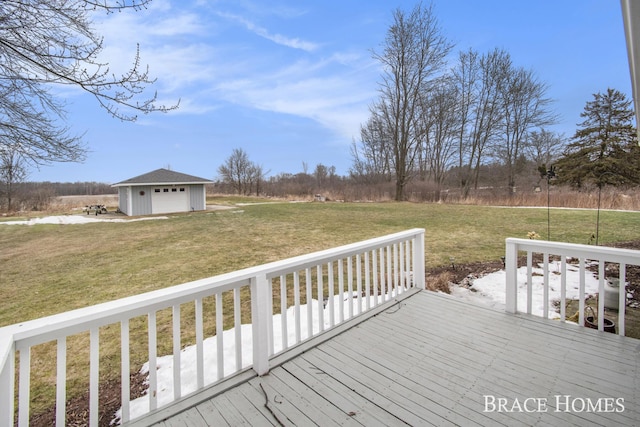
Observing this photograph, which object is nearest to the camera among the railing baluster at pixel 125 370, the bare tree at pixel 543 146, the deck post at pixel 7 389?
the deck post at pixel 7 389

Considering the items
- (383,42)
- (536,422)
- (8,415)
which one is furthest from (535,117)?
(8,415)

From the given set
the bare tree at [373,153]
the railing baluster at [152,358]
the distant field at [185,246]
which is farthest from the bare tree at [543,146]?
the railing baluster at [152,358]

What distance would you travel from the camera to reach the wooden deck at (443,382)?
1596 millimetres

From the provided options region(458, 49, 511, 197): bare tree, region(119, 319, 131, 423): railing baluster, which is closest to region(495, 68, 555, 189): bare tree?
region(458, 49, 511, 197): bare tree

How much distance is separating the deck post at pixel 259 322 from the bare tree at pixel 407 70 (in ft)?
58.7

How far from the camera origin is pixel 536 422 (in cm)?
154

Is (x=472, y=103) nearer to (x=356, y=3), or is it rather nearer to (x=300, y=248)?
(x=356, y=3)

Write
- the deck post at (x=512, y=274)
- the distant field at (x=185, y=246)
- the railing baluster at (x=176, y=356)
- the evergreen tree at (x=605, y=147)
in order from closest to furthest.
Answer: the railing baluster at (x=176, y=356) < the deck post at (x=512, y=274) < the distant field at (x=185, y=246) < the evergreen tree at (x=605, y=147)

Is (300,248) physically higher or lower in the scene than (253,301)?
lower

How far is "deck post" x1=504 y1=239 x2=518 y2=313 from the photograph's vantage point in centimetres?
278

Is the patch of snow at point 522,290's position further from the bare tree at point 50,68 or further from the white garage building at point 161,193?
the white garage building at point 161,193

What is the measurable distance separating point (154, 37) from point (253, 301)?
122 inches

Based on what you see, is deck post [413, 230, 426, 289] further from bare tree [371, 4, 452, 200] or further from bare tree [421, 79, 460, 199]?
bare tree [371, 4, 452, 200]

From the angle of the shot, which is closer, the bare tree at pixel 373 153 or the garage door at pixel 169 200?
the garage door at pixel 169 200
